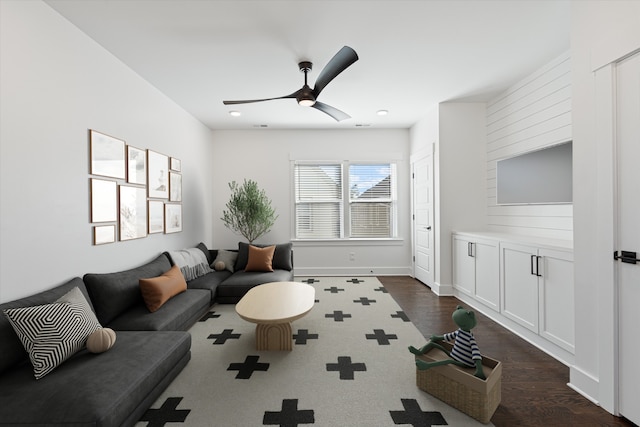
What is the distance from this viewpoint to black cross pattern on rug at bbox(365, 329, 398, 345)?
2.71 metres

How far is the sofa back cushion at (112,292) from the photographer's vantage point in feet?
A: 7.77

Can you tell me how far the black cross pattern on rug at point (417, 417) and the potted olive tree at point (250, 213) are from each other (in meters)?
3.52

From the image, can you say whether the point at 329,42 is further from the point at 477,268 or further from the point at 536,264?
the point at 477,268

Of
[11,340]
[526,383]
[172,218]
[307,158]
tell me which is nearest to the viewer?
[11,340]

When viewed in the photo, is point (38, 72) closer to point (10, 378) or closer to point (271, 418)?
point (10, 378)

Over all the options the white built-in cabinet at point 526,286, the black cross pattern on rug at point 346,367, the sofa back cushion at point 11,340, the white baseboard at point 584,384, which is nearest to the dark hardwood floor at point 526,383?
the white baseboard at point 584,384

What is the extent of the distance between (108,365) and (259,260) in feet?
8.39

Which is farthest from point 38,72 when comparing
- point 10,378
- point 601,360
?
point 601,360

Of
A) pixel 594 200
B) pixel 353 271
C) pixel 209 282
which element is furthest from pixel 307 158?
pixel 594 200

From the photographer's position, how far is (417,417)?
171 centimetres

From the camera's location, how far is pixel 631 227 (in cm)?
165

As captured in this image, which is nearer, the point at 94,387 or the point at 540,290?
the point at 94,387

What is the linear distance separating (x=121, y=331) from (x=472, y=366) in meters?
2.59

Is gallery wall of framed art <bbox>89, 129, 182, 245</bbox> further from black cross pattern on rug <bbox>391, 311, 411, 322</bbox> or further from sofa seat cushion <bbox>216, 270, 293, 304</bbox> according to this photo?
black cross pattern on rug <bbox>391, 311, 411, 322</bbox>
